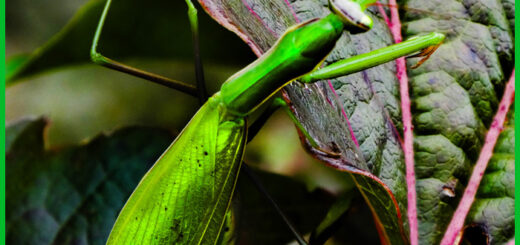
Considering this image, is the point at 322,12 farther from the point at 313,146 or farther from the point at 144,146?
the point at 144,146

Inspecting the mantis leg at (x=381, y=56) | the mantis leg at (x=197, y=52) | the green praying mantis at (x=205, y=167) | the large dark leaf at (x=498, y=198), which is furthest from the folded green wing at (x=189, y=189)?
the large dark leaf at (x=498, y=198)

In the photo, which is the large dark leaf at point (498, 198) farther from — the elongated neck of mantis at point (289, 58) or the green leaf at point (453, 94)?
the elongated neck of mantis at point (289, 58)

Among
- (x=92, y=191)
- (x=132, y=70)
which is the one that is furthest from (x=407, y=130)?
(x=92, y=191)

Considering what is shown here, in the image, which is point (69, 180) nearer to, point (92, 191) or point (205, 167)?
point (92, 191)

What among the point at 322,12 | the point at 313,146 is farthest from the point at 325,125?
the point at 322,12

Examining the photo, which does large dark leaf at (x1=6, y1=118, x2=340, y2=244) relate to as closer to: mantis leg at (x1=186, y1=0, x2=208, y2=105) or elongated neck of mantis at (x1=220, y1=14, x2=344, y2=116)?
mantis leg at (x1=186, y1=0, x2=208, y2=105)
